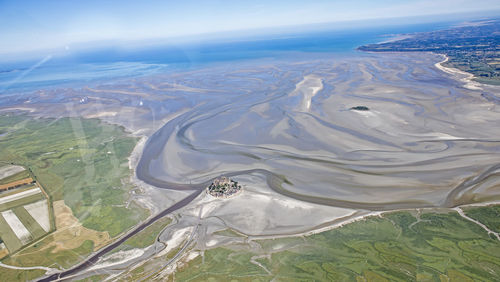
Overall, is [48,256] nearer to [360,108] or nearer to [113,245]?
[113,245]

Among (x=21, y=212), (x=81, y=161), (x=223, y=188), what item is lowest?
(x=223, y=188)

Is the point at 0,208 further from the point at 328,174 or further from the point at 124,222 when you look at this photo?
the point at 328,174

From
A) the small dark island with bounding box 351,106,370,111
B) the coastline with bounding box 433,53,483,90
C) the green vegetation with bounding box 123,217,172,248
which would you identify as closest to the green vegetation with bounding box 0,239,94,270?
the green vegetation with bounding box 123,217,172,248

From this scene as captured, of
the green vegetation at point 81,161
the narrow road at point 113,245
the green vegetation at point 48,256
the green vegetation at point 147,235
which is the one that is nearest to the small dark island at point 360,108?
the narrow road at point 113,245

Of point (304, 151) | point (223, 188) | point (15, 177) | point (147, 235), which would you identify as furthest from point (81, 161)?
point (304, 151)

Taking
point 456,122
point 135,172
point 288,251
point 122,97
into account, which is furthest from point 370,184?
point 122,97
